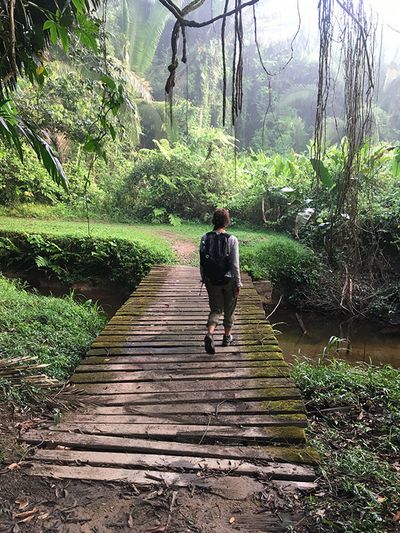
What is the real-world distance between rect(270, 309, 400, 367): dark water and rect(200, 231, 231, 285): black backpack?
112 inches

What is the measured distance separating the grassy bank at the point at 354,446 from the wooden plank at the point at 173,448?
6.3 inches

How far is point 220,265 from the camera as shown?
368cm

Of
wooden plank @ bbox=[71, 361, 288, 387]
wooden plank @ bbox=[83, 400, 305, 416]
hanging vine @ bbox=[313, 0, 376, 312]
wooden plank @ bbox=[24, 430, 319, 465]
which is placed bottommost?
wooden plank @ bbox=[71, 361, 288, 387]

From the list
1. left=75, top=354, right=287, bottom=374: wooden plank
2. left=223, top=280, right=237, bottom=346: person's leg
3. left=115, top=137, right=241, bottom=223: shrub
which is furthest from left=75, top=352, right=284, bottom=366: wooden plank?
left=115, top=137, right=241, bottom=223: shrub

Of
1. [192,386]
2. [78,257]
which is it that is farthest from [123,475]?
[78,257]

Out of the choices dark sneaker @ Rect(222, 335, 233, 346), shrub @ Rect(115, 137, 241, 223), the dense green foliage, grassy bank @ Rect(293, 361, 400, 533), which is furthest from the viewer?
shrub @ Rect(115, 137, 241, 223)

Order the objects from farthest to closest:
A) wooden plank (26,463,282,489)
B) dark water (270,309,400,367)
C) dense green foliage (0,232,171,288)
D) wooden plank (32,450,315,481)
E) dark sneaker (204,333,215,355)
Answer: dense green foliage (0,232,171,288) < dark water (270,309,400,367) < dark sneaker (204,333,215,355) < wooden plank (32,450,315,481) < wooden plank (26,463,282,489)

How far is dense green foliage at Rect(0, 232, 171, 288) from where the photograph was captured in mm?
8023

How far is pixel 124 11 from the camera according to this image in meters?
15.8

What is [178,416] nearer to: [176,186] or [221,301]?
[221,301]

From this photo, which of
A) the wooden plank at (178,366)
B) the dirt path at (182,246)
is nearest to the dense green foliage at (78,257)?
the dirt path at (182,246)

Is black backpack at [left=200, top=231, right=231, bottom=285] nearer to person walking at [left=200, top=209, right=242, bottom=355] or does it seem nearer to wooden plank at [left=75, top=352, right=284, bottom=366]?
person walking at [left=200, top=209, right=242, bottom=355]

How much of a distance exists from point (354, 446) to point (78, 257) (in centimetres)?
654

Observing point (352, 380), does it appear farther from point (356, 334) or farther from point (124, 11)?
point (124, 11)
